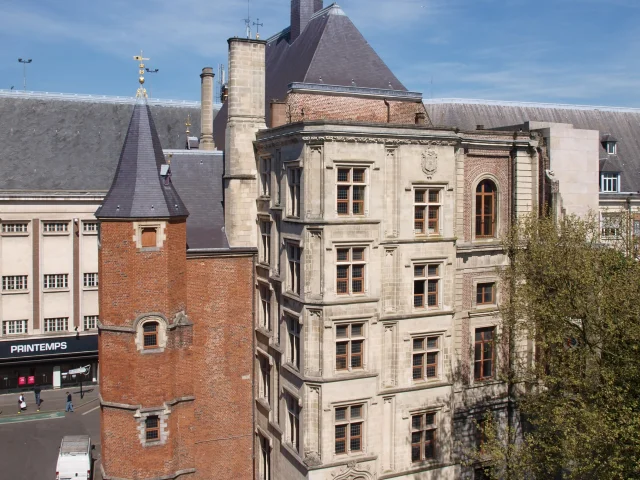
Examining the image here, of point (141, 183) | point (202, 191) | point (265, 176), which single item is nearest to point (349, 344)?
point (265, 176)

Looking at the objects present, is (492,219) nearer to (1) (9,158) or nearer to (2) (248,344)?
(2) (248,344)

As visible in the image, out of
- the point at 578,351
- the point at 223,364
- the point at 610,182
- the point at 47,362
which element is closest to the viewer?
the point at 578,351

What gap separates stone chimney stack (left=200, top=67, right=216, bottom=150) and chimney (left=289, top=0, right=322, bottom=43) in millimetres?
5282

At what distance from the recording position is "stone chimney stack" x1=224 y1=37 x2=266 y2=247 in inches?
1125

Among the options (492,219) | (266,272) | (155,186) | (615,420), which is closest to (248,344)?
(266,272)

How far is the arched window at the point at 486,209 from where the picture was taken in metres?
26.7

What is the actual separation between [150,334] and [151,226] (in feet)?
14.0

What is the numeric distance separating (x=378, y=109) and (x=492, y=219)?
24.4 feet

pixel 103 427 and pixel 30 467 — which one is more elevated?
pixel 103 427

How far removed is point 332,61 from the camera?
30484 millimetres

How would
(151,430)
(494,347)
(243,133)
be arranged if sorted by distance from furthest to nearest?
(243,133)
(494,347)
(151,430)

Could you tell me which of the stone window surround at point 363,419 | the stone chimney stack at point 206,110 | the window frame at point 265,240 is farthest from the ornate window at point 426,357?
the stone chimney stack at point 206,110

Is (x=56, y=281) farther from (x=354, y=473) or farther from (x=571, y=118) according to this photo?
(x=571, y=118)

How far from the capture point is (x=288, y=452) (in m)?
24.9
